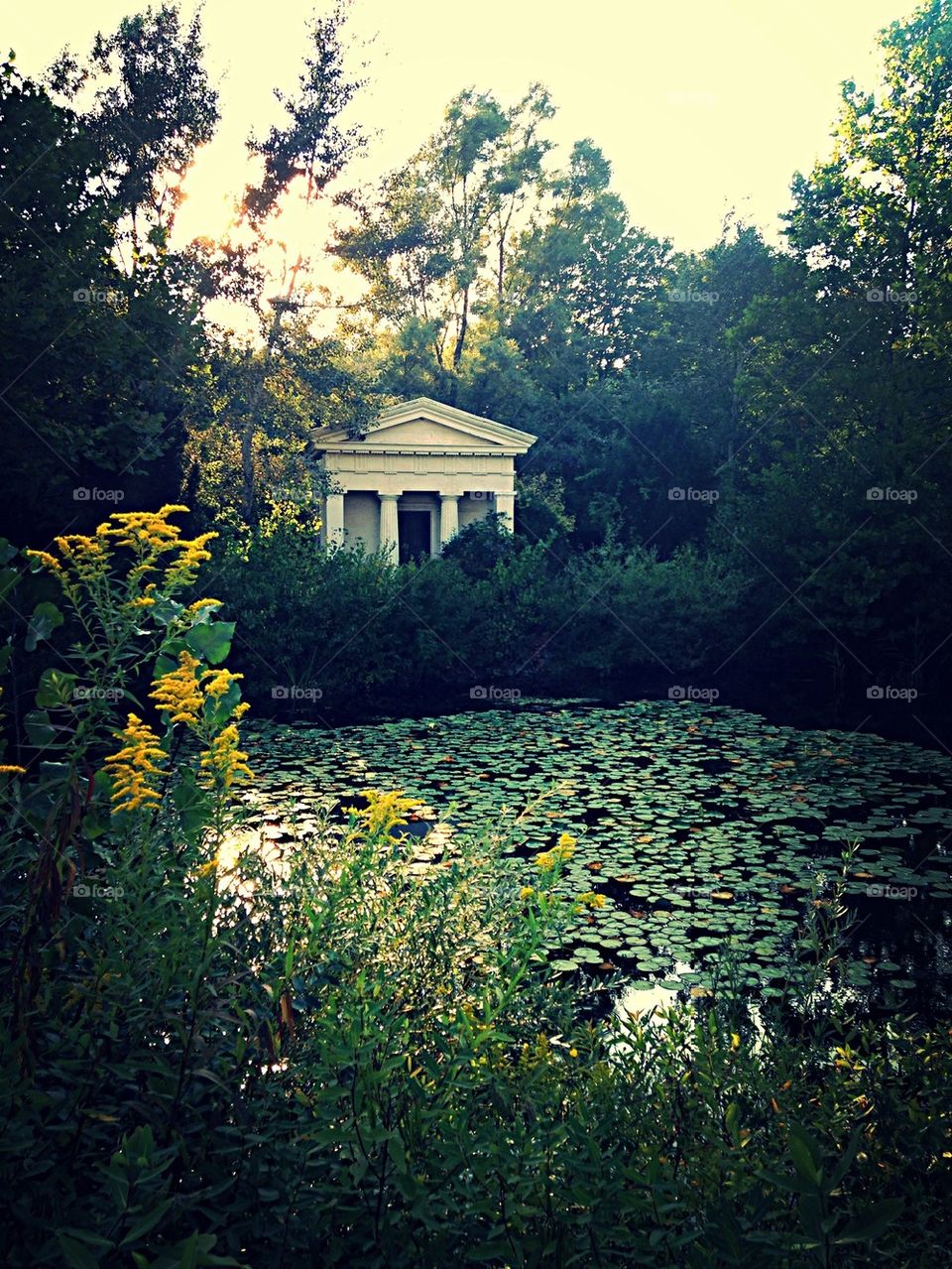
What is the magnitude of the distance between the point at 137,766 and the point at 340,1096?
1315 mm

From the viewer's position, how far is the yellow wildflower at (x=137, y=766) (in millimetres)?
2836

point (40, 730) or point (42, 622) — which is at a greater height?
point (42, 622)

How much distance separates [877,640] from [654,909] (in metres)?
9.81

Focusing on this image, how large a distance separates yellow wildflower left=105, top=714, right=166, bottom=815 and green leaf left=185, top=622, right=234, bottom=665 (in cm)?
51

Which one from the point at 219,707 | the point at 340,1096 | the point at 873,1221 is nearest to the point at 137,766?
the point at 219,707

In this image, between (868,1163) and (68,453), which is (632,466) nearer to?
(68,453)

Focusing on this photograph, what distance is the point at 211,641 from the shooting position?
3.55 m

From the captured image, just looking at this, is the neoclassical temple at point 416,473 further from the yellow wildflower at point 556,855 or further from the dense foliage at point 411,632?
the yellow wildflower at point 556,855

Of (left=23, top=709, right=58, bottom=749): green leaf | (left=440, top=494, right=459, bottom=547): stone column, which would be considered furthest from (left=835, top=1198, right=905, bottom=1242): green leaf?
(left=440, top=494, right=459, bottom=547): stone column

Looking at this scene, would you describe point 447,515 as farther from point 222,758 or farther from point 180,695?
point 222,758

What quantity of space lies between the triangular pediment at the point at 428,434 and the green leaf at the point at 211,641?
22292 millimetres

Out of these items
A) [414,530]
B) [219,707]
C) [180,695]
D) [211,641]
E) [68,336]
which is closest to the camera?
[180,695]

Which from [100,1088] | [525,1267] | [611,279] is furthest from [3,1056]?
[611,279]

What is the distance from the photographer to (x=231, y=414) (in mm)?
22438
